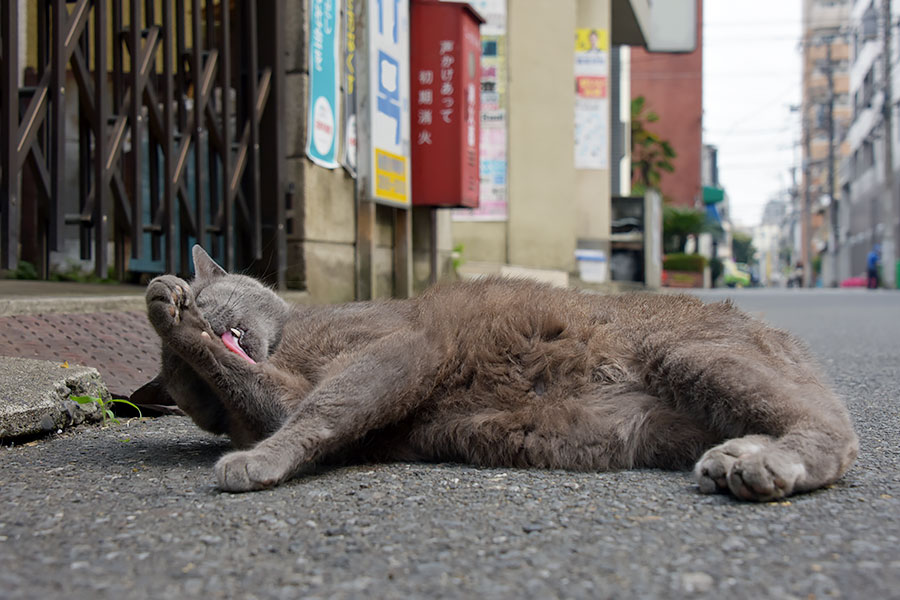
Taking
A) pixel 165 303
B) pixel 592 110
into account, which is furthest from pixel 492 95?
pixel 165 303

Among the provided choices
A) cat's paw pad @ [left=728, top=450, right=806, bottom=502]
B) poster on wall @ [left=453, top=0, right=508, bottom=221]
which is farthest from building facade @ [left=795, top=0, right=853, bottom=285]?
cat's paw pad @ [left=728, top=450, right=806, bottom=502]

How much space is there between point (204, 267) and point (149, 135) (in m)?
2.69

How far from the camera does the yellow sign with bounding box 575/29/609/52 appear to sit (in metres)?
14.2

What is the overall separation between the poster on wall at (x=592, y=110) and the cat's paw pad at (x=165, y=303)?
12.5 meters

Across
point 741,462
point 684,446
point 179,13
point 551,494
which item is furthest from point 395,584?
point 179,13

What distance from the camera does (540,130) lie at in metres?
11.7

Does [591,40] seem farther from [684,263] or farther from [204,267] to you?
[684,263]

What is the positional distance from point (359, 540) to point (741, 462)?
89 cm

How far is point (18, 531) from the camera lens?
6.02ft

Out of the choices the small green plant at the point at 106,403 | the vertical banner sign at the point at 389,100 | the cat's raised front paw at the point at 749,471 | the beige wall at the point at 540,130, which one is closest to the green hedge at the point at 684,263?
the beige wall at the point at 540,130

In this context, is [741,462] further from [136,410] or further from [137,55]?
[137,55]

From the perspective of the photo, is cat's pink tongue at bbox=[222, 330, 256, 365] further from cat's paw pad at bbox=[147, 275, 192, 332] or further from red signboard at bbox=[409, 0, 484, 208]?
red signboard at bbox=[409, 0, 484, 208]

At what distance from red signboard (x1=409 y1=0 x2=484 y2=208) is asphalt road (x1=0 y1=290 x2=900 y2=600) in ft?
16.8

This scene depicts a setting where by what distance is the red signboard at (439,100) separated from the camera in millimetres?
7418
